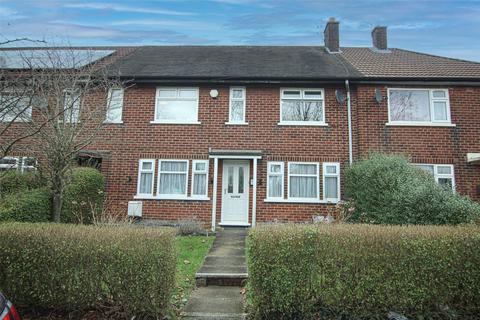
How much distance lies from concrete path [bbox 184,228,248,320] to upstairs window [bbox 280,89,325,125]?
5.29 meters

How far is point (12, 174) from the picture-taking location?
9508 millimetres

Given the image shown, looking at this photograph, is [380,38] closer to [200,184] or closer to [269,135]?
[269,135]

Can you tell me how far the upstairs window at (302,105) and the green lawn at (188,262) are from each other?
5.20 meters

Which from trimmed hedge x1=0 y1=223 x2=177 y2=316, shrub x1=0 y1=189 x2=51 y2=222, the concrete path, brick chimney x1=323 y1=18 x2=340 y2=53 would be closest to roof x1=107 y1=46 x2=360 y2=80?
brick chimney x1=323 y1=18 x2=340 y2=53

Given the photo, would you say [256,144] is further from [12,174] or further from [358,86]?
[12,174]

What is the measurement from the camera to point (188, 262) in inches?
280

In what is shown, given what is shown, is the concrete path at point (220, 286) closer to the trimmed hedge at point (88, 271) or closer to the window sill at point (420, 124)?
the trimmed hedge at point (88, 271)

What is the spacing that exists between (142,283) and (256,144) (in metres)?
7.87

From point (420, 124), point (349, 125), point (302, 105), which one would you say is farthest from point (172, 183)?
point (420, 124)

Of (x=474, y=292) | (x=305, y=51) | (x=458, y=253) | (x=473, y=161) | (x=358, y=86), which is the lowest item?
(x=474, y=292)

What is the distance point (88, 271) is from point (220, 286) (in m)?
2.50

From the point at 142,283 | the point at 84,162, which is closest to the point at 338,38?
the point at 84,162

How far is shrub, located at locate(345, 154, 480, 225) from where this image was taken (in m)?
7.52

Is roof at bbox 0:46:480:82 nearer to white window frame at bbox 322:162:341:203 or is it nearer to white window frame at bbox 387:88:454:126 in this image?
white window frame at bbox 387:88:454:126
